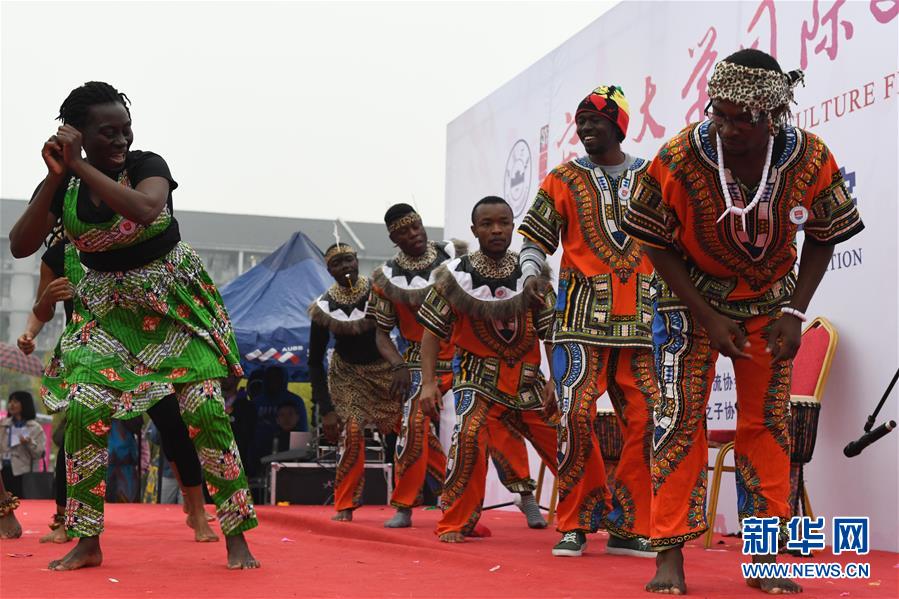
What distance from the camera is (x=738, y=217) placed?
3.79 metres

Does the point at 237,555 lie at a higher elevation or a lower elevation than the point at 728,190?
lower

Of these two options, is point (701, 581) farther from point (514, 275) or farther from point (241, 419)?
point (241, 419)

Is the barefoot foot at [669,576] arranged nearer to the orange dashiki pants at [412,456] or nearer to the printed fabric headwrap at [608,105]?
the printed fabric headwrap at [608,105]

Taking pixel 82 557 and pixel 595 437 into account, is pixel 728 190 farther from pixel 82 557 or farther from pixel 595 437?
pixel 82 557

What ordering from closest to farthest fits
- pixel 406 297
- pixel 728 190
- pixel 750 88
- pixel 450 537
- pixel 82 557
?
1. pixel 750 88
2. pixel 728 190
3. pixel 82 557
4. pixel 450 537
5. pixel 406 297

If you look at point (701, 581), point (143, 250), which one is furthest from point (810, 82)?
point (143, 250)

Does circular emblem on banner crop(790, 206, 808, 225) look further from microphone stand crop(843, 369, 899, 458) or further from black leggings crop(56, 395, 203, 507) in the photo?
black leggings crop(56, 395, 203, 507)

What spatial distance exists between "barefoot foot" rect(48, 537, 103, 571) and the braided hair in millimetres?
1571

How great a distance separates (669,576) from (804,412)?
2.18 meters

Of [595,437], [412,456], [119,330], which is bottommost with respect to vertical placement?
[412,456]

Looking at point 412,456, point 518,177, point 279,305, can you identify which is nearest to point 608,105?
point 412,456

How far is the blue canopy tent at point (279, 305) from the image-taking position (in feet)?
41.8

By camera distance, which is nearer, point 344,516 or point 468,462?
point 468,462

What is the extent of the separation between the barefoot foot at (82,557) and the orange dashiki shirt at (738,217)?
2319 millimetres
